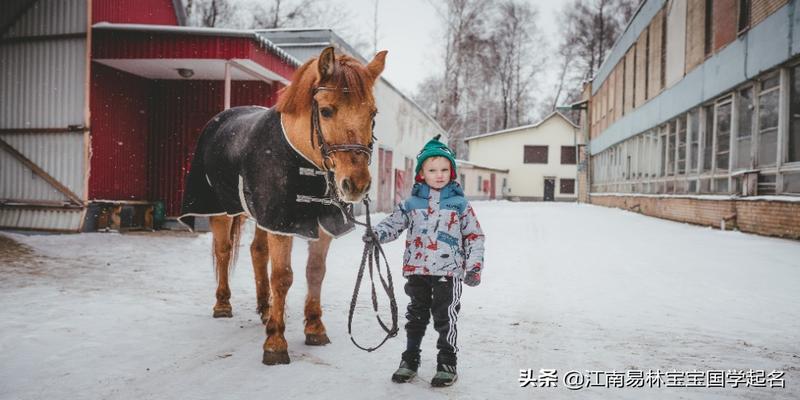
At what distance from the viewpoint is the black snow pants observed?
2.96 metres

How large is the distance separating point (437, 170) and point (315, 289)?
4.27ft

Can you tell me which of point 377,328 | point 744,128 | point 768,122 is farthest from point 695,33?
point 377,328

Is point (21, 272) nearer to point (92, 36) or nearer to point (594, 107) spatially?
point (92, 36)

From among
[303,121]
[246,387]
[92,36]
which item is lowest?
[246,387]

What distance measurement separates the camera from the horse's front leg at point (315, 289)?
3617mm

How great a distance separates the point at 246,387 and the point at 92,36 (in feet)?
32.0

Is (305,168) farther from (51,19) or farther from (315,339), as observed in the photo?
(51,19)

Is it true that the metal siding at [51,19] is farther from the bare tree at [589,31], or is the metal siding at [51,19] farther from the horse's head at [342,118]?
the bare tree at [589,31]

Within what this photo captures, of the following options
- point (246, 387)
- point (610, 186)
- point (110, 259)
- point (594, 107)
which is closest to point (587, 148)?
point (594, 107)

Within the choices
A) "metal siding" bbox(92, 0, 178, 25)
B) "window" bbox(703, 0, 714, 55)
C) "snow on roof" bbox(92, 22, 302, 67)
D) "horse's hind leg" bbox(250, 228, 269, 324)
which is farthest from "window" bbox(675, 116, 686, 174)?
"metal siding" bbox(92, 0, 178, 25)

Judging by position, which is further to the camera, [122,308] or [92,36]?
[92,36]

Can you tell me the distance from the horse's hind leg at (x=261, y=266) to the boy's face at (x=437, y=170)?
4.79 feet

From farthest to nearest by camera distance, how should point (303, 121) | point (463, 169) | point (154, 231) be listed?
point (463, 169) → point (154, 231) → point (303, 121)

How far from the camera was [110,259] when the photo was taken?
24.1 ft
